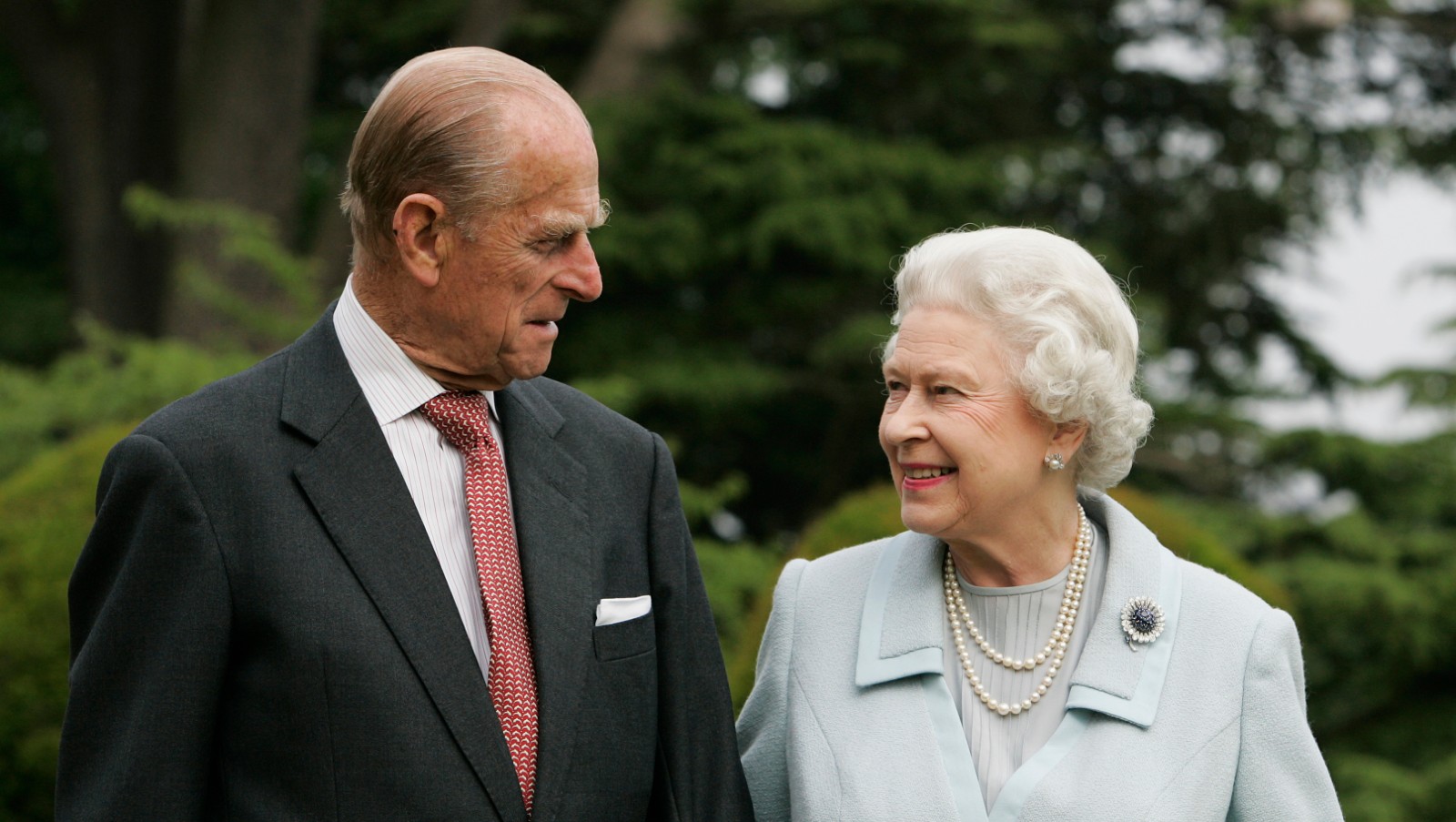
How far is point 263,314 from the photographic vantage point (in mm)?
7930

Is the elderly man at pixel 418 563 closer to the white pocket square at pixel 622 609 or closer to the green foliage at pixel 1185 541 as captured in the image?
the white pocket square at pixel 622 609

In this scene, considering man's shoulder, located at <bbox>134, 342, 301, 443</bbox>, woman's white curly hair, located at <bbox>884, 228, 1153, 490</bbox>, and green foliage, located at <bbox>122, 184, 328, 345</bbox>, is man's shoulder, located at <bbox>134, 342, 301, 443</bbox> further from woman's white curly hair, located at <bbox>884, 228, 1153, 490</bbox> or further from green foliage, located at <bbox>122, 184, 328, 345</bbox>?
green foliage, located at <bbox>122, 184, 328, 345</bbox>

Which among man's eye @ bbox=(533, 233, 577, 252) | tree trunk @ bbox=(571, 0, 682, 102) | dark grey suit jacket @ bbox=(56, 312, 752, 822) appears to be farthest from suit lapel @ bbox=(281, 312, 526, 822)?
tree trunk @ bbox=(571, 0, 682, 102)

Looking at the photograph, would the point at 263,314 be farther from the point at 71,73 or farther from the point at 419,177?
the point at 419,177

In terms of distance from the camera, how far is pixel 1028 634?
284 cm

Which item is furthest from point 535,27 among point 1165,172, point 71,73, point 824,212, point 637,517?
point 637,517

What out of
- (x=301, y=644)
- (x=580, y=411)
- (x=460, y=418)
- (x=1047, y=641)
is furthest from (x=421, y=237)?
(x=1047, y=641)

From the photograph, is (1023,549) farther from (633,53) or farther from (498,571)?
(633,53)

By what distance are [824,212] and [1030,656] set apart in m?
5.94

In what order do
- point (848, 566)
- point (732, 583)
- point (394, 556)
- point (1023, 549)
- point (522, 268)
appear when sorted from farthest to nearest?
1. point (732, 583)
2. point (848, 566)
3. point (1023, 549)
4. point (522, 268)
5. point (394, 556)

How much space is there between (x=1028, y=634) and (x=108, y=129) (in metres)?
9.27

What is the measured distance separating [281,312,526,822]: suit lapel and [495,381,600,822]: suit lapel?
0.32 ft

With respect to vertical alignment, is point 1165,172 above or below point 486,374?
below

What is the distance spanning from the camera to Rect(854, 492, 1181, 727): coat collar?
269cm
